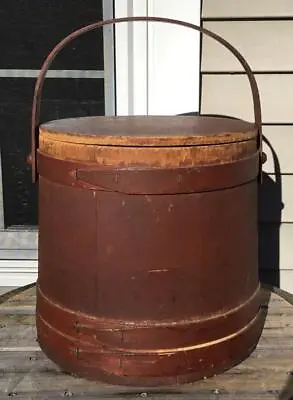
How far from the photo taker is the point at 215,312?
1.39 metres

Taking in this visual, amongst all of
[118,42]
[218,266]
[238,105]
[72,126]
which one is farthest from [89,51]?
[218,266]

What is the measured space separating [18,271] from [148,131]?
1.10 meters

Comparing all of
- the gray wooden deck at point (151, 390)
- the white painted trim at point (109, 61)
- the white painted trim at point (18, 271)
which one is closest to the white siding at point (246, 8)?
the white painted trim at point (109, 61)

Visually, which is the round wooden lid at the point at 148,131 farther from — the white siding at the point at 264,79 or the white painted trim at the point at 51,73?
the white painted trim at the point at 51,73

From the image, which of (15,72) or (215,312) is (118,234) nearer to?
(215,312)

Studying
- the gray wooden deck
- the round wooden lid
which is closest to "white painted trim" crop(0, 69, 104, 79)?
the round wooden lid

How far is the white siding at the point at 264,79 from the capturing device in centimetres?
191

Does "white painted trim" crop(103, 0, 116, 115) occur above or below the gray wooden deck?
above

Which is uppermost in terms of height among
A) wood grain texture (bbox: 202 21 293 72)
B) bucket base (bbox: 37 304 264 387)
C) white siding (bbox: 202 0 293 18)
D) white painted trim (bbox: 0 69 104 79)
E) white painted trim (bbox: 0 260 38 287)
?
white siding (bbox: 202 0 293 18)

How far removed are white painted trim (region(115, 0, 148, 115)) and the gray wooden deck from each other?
2.63 feet

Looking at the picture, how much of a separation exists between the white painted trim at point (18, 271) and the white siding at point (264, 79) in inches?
33.0

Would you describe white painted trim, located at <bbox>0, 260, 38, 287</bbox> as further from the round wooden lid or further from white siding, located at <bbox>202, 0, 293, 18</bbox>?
white siding, located at <bbox>202, 0, 293, 18</bbox>

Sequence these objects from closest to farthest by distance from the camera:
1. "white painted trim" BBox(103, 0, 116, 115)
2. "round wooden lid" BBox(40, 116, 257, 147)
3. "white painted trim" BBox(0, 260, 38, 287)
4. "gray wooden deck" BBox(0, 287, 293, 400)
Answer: "round wooden lid" BBox(40, 116, 257, 147)
"gray wooden deck" BBox(0, 287, 293, 400)
"white painted trim" BBox(103, 0, 116, 115)
"white painted trim" BBox(0, 260, 38, 287)

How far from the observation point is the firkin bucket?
129cm
